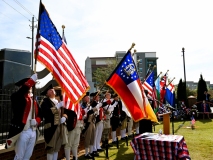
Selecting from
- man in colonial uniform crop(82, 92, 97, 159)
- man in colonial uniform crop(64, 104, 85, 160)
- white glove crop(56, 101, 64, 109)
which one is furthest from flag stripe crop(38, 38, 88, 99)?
man in colonial uniform crop(82, 92, 97, 159)

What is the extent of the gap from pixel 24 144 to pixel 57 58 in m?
1.89

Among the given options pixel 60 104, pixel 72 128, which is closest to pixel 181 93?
pixel 72 128

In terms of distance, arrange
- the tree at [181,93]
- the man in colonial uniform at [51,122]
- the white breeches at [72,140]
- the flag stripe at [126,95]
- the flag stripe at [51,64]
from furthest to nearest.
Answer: the tree at [181,93] < the white breeches at [72,140] < the flag stripe at [126,95] < the man in colonial uniform at [51,122] < the flag stripe at [51,64]

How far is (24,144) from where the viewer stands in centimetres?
408

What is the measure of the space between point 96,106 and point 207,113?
1519 cm

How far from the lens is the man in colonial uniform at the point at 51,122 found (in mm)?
5100

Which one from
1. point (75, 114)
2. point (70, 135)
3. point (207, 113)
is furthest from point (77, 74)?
point (207, 113)

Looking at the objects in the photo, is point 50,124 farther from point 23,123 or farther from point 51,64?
point 51,64

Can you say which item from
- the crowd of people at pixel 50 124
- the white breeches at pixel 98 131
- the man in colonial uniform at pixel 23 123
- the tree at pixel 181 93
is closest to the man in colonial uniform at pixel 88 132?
the crowd of people at pixel 50 124

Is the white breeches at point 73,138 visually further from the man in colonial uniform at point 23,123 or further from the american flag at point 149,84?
the american flag at point 149,84

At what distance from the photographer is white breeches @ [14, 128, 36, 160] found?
405 centimetres

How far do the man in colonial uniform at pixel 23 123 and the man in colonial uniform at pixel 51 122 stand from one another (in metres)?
0.79

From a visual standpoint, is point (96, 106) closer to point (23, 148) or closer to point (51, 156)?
point (51, 156)

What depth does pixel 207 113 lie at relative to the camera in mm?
18938
